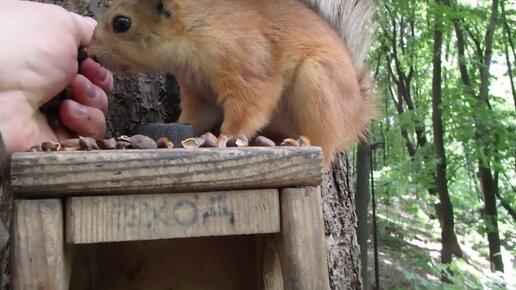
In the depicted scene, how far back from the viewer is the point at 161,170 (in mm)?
828

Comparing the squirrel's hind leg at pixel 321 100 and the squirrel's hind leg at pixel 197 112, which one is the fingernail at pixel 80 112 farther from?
the squirrel's hind leg at pixel 321 100

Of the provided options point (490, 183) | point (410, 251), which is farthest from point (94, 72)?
point (410, 251)

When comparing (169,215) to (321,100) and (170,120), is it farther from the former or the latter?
(170,120)

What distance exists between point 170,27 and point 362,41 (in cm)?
59

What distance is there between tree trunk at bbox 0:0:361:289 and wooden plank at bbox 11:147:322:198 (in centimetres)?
69

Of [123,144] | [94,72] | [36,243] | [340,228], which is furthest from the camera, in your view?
[340,228]

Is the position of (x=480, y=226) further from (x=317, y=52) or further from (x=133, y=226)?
(x=133, y=226)

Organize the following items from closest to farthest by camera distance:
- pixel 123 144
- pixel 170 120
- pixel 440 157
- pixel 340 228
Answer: pixel 123 144, pixel 170 120, pixel 340 228, pixel 440 157

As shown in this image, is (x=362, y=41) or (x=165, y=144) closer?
(x=165, y=144)

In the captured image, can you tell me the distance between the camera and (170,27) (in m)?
1.41

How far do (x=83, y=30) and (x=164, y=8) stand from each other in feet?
0.65

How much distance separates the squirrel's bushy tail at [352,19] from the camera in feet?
5.40

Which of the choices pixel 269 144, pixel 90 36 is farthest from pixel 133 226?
pixel 90 36

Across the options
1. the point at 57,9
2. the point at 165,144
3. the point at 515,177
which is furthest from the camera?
the point at 515,177
